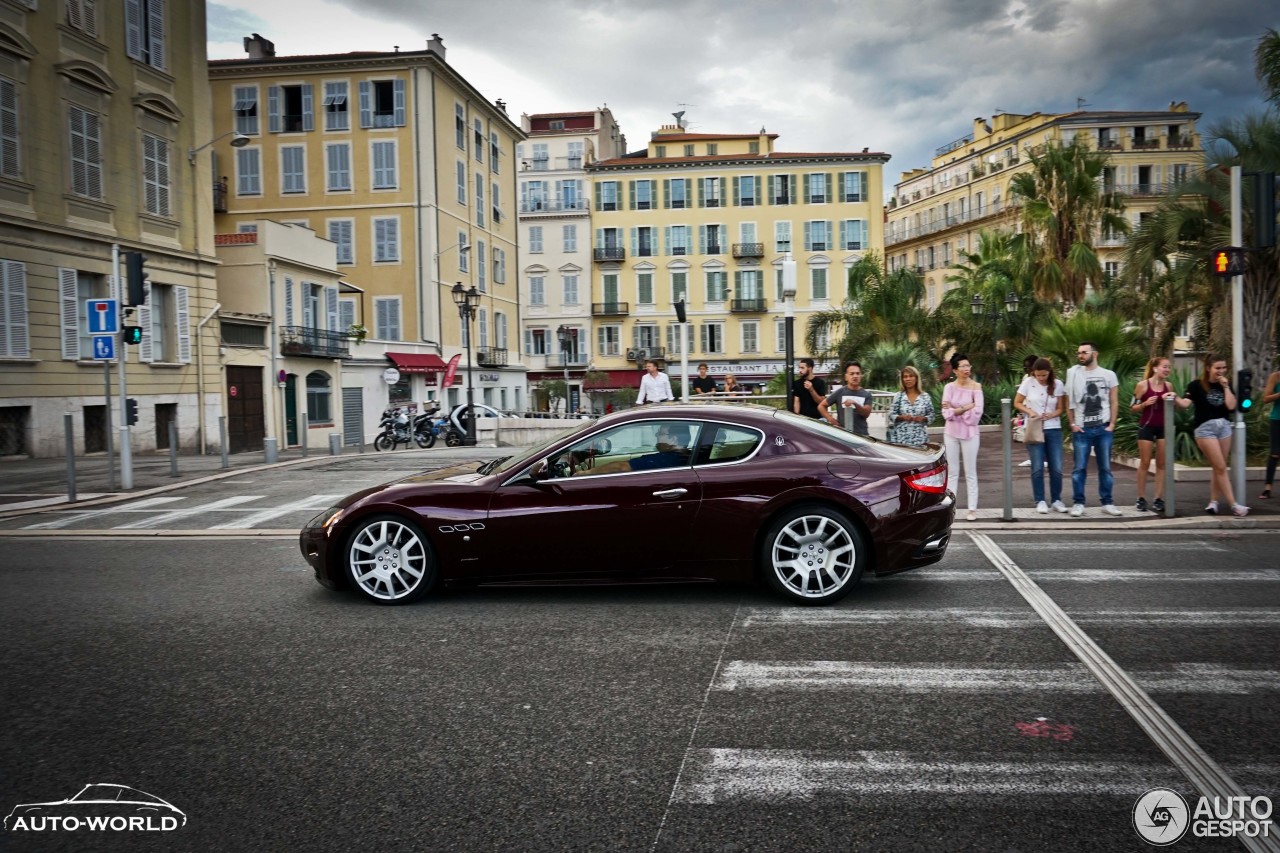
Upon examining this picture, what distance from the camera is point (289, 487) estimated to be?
53.8 ft

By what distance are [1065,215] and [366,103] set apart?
3453 cm

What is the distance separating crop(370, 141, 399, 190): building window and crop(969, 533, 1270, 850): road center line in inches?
1904

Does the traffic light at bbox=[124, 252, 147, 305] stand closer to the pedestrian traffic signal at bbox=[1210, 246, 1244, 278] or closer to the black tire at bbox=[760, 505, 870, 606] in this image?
the black tire at bbox=[760, 505, 870, 606]

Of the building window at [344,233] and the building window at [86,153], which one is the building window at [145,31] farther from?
the building window at [344,233]

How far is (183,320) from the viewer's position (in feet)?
104

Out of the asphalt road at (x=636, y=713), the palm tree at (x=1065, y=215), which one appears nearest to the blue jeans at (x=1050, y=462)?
the asphalt road at (x=636, y=713)

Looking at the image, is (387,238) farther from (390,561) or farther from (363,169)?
(390,561)

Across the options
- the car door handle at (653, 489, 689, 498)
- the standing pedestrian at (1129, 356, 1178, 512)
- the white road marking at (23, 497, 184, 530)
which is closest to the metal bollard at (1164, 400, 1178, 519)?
the standing pedestrian at (1129, 356, 1178, 512)

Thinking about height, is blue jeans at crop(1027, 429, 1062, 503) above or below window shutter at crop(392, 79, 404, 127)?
below

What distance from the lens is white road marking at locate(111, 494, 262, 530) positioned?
12.4 metres

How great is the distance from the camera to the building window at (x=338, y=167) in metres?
51.3

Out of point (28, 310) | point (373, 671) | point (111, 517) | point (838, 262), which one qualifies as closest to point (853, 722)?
point (373, 671)

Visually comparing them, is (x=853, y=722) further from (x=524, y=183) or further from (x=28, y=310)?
(x=524, y=183)

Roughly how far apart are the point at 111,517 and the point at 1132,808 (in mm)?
13019
